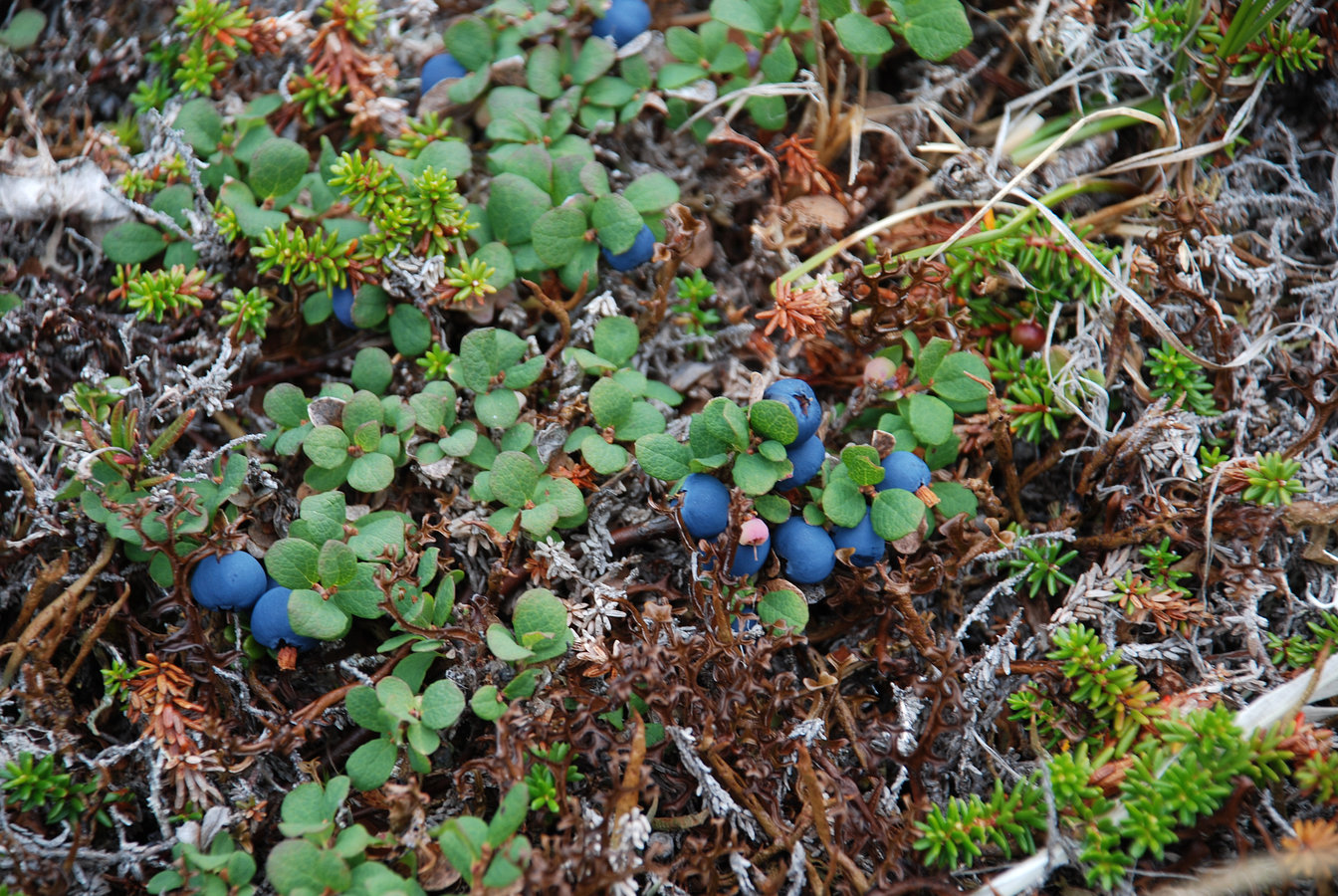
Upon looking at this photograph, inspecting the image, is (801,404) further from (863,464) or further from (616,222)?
(616,222)

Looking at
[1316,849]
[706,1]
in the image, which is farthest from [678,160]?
[1316,849]

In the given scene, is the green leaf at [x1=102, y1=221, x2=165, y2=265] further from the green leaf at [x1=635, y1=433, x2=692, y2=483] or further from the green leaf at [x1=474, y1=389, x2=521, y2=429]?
the green leaf at [x1=635, y1=433, x2=692, y2=483]

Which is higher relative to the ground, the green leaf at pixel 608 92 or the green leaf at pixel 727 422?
the green leaf at pixel 608 92

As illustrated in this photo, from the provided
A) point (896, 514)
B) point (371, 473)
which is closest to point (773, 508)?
point (896, 514)

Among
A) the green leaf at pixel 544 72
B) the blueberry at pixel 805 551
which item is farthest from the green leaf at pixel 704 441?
the green leaf at pixel 544 72

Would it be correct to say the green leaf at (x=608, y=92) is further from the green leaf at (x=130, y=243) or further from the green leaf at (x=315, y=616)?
the green leaf at (x=315, y=616)

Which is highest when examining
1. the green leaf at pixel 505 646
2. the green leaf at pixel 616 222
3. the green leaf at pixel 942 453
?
the green leaf at pixel 616 222

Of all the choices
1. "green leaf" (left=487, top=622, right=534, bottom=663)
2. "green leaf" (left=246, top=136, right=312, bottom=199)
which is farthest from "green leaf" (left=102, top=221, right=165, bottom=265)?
"green leaf" (left=487, top=622, right=534, bottom=663)
